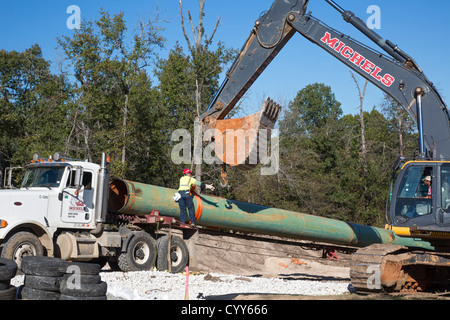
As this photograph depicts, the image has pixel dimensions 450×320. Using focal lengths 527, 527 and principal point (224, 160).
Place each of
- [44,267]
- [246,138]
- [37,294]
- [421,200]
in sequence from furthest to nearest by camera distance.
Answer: [246,138]
[421,200]
[44,267]
[37,294]

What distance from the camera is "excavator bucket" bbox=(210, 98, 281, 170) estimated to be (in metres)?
12.7

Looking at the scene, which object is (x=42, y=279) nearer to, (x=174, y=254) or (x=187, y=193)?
(x=187, y=193)

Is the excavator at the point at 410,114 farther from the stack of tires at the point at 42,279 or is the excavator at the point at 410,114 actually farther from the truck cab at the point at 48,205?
the stack of tires at the point at 42,279

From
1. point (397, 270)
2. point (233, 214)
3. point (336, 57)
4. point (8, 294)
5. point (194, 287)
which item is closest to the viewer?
point (8, 294)

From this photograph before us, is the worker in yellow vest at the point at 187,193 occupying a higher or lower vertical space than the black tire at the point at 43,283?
higher

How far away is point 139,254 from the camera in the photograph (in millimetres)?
14883

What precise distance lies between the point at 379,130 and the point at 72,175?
37.9 m

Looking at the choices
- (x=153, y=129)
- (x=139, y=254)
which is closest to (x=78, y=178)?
(x=139, y=254)

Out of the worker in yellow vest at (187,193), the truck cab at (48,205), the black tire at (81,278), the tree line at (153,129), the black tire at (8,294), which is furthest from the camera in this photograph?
the tree line at (153,129)

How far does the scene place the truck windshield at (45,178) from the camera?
13719 millimetres

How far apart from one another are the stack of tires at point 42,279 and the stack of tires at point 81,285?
→ 206mm

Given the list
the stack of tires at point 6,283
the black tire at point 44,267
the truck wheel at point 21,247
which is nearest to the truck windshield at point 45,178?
the truck wheel at point 21,247

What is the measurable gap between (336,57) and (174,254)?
287 inches

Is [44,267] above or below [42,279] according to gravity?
above
